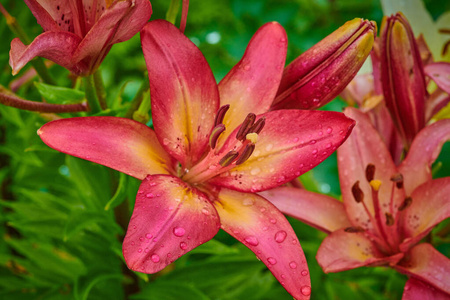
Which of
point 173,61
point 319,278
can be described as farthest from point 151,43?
point 319,278

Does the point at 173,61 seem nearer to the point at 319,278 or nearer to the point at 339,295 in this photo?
the point at 319,278

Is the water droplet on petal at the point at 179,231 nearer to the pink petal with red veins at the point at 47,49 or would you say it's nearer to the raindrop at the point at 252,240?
the raindrop at the point at 252,240

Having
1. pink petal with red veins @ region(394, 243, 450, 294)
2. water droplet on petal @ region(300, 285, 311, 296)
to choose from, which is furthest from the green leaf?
pink petal with red veins @ region(394, 243, 450, 294)

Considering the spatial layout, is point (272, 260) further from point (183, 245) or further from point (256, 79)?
point (256, 79)

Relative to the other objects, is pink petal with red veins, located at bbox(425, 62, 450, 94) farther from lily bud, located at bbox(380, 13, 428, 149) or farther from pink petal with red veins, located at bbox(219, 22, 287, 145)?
pink petal with red veins, located at bbox(219, 22, 287, 145)

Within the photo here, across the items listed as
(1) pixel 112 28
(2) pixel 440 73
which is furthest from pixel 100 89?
(2) pixel 440 73

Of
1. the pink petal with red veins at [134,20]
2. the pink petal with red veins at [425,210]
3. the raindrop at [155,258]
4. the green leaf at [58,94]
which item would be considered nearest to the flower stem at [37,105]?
the green leaf at [58,94]
